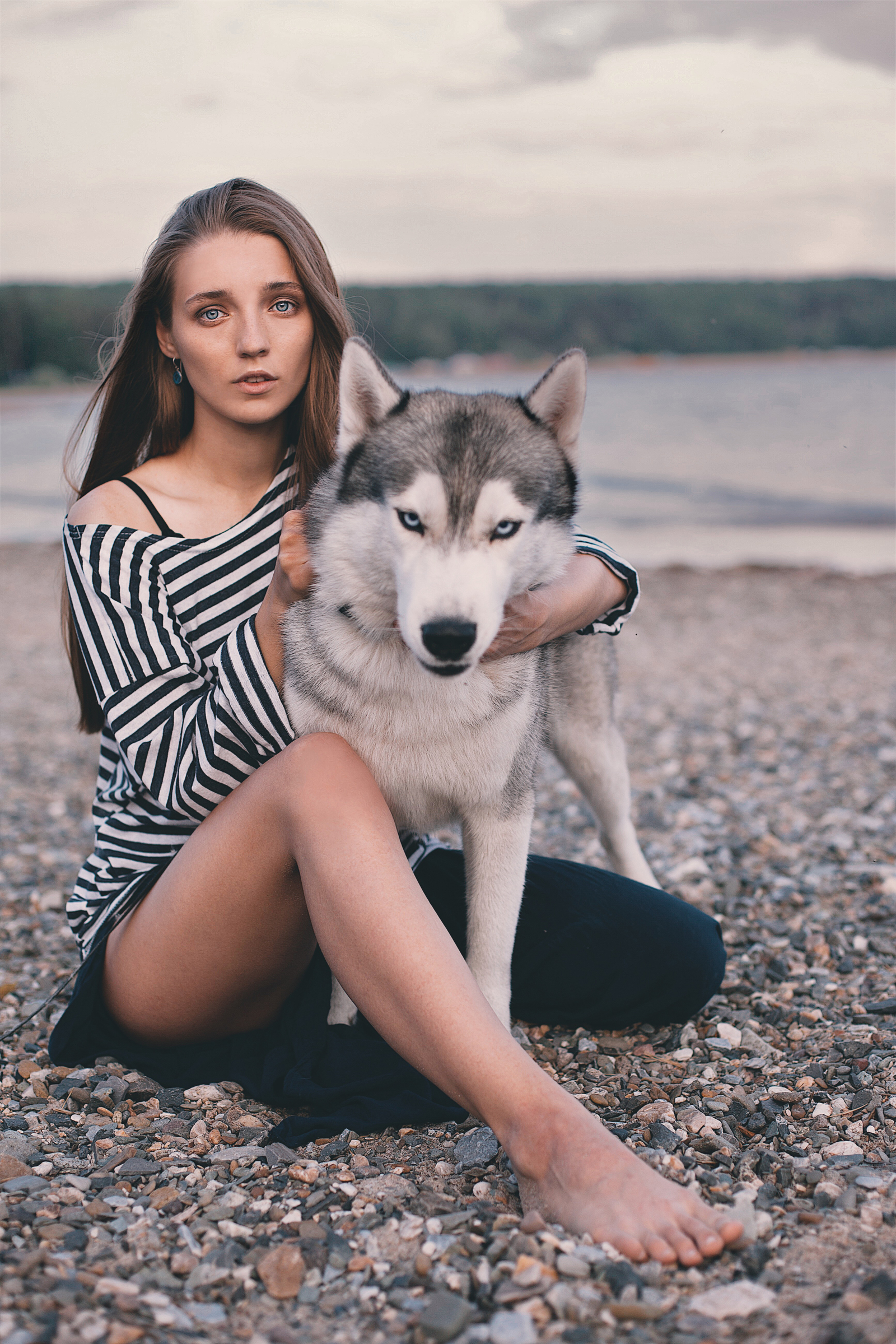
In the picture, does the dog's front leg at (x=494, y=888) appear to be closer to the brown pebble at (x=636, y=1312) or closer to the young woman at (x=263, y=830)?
the young woman at (x=263, y=830)

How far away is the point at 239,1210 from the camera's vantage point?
190 centimetres

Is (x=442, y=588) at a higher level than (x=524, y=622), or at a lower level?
higher

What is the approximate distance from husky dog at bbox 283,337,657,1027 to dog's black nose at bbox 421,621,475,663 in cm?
4

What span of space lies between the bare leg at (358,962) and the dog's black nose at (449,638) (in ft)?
1.38

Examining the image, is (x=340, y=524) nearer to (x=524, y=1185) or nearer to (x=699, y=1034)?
(x=524, y=1185)

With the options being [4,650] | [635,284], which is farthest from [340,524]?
[635,284]

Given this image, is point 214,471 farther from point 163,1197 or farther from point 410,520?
point 163,1197

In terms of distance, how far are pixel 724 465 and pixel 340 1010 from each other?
61.3ft

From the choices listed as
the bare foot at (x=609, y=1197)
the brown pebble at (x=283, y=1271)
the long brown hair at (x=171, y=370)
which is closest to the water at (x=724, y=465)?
the long brown hair at (x=171, y=370)

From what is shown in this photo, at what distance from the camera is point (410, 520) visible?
6.63 feet

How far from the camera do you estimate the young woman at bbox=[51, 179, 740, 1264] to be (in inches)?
76.1

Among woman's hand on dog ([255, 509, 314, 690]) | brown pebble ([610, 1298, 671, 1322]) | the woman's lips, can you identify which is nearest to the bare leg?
brown pebble ([610, 1298, 671, 1322])

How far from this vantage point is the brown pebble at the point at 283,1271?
168 centimetres

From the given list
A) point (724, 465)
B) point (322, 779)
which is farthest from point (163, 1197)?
point (724, 465)
